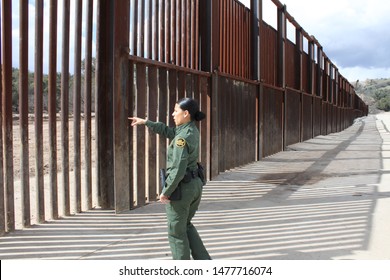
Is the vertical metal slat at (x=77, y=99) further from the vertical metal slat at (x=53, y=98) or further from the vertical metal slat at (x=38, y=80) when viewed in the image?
the vertical metal slat at (x=38, y=80)

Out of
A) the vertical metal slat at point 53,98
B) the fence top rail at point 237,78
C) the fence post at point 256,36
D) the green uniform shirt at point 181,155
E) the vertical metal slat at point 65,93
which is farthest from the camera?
the fence post at point 256,36

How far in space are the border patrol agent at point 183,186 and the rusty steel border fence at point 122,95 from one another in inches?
72.7

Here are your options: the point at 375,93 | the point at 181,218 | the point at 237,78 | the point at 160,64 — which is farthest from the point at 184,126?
the point at 375,93

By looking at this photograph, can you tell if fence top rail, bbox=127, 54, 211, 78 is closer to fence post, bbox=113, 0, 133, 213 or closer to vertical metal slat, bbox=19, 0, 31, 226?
fence post, bbox=113, 0, 133, 213

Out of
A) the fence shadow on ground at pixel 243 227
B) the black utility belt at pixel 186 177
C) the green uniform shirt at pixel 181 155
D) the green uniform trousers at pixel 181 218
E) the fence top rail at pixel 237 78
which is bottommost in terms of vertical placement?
the fence shadow on ground at pixel 243 227

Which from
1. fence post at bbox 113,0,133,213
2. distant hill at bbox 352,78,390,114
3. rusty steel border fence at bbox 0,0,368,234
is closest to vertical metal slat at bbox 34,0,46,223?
rusty steel border fence at bbox 0,0,368,234

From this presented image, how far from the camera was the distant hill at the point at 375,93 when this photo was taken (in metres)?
115

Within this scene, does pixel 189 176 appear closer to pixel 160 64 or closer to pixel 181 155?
pixel 181 155

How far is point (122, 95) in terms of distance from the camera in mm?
5109

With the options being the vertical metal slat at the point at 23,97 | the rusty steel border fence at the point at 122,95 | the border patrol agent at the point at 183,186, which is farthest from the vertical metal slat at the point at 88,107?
the border patrol agent at the point at 183,186

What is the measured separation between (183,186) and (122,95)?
2352mm

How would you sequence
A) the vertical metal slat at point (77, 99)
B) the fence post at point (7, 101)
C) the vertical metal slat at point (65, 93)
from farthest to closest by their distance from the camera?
the vertical metal slat at point (77, 99), the vertical metal slat at point (65, 93), the fence post at point (7, 101)
